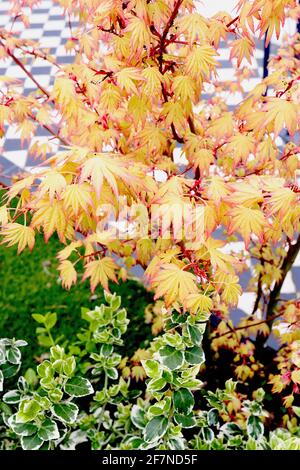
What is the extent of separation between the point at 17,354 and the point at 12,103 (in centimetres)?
91

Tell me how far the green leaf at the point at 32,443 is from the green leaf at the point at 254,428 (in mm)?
790

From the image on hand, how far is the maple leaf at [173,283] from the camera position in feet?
4.30

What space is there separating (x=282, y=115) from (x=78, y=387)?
1119 mm

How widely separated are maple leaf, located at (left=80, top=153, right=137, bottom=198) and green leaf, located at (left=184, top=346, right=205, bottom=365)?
0.67 metres

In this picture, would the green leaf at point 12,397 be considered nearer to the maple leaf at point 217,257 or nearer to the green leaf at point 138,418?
the green leaf at point 138,418

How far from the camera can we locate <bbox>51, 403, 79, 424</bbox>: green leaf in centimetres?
170

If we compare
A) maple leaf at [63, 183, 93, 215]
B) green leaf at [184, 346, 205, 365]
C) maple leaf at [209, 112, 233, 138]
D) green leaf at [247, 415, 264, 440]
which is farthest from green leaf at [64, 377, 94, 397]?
maple leaf at [209, 112, 233, 138]

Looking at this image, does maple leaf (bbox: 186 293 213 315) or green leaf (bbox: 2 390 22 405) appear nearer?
maple leaf (bbox: 186 293 213 315)

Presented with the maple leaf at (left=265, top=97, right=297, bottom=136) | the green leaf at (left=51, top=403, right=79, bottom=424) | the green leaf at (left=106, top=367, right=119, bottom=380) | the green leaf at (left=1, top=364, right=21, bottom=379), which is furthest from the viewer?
the green leaf at (left=106, top=367, right=119, bottom=380)

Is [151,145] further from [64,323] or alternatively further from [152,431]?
[64,323]

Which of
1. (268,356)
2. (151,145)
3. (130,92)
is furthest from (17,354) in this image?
(268,356)

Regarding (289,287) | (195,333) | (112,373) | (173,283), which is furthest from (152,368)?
(289,287)

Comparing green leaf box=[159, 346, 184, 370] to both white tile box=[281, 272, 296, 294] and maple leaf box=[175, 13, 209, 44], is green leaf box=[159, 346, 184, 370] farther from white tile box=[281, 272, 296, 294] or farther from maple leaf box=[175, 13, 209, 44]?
white tile box=[281, 272, 296, 294]

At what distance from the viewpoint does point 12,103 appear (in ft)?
5.81
